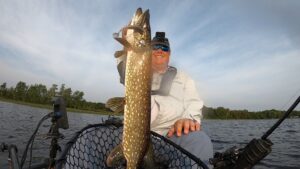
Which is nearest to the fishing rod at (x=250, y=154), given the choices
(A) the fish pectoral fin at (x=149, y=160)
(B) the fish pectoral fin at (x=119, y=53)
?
(A) the fish pectoral fin at (x=149, y=160)

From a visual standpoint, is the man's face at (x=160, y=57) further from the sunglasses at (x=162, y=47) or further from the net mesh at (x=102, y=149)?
the net mesh at (x=102, y=149)

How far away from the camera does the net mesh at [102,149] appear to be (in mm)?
3094

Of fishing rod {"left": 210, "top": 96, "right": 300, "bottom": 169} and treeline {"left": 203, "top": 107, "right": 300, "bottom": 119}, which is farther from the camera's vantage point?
treeline {"left": 203, "top": 107, "right": 300, "bottom": 119}

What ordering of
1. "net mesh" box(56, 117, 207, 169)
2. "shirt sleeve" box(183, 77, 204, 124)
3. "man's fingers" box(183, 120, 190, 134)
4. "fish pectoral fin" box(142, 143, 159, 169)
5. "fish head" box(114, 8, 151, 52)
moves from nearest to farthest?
"fish head" box(114, 8, 151, 52), "fish pectoral fin" box(142, 143, 159, 169), "net mesh" box(56, 117, 207, 169), "man's fingers" box(183, 120, 190, 134), "shirt sleeve" box(183, 77, 204, 124)

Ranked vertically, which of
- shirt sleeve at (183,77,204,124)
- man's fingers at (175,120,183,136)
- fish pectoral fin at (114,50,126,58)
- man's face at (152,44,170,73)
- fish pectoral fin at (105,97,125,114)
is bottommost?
man's fingers at (175,120,183,136)

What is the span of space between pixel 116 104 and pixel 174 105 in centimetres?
188

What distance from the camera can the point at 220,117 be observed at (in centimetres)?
9175

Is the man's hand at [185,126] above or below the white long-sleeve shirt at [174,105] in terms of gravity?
below

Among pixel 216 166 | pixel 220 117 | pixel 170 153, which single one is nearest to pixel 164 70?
pixel 170 153

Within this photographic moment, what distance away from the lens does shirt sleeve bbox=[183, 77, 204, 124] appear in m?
4.26

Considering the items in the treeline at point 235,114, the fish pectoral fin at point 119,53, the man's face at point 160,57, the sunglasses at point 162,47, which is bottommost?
the fish pectoral fin at point 119,53

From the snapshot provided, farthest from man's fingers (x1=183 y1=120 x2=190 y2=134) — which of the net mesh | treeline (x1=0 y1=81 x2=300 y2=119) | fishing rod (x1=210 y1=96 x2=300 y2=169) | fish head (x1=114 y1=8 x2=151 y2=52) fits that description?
treeline (x1=0 y1=81 x2=300 y2=119)

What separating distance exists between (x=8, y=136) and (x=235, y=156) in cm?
1668

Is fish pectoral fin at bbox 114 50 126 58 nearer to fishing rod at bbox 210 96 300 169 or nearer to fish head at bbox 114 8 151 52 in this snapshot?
fish head at bbox 114 8 151 52
